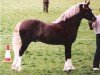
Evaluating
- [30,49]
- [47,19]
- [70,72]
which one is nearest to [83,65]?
[70,72]

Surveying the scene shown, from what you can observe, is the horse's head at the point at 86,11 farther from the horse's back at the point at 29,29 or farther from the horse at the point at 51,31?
the horse's back at the point at 29,29

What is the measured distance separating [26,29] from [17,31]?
0.88ft

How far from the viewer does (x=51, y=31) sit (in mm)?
11703

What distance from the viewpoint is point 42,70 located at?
1180cm

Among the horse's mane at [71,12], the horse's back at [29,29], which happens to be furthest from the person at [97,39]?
the horse's back at [29,29]

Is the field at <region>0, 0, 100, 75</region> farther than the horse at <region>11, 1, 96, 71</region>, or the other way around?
the field at <region>0, 0, 100, 75</region>

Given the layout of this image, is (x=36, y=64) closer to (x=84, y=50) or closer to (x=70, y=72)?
(x=70, y=72)

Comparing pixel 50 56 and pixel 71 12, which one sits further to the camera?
pixel 50 56

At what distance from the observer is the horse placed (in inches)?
456

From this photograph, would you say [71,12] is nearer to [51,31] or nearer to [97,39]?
[51,31]

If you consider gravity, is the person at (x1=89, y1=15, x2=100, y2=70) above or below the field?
above

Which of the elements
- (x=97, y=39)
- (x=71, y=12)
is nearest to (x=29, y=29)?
(x=71, y=12)

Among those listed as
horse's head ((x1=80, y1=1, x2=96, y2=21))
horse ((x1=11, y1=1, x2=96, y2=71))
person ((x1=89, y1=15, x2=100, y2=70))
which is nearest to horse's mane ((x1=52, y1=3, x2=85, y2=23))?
horse ((x1=11, y1=1, x2=96, y2=71))

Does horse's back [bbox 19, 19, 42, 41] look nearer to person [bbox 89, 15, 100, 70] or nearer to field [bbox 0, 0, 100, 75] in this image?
field [bbox 0, 0, 100, 75]
